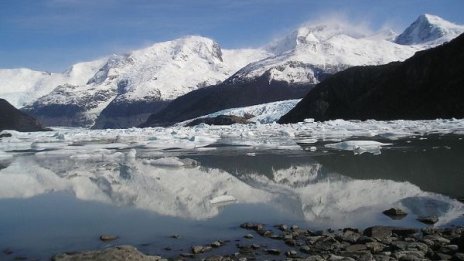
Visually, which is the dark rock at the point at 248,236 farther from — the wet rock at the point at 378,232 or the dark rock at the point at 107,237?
the dark rock at the point at 107,237

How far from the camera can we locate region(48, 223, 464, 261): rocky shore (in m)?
6.66

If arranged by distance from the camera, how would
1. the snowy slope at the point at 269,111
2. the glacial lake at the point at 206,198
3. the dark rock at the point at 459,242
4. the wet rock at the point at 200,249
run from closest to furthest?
1. the dark rock at the point at 459,242
2. the wet rock at the point at 200,249
3. the glacial lake at the point at 206,198
4. the snowy slope at the point at 269,111

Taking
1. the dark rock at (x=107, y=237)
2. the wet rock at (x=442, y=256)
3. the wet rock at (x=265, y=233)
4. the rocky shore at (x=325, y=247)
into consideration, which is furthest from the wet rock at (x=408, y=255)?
the dark rock at (x=107, y=237)

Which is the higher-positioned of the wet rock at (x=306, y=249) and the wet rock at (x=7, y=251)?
the wet rock at (x=7, y=251)

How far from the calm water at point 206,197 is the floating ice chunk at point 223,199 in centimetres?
2

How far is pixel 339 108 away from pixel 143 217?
3279 inches

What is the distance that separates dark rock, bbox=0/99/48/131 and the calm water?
137m

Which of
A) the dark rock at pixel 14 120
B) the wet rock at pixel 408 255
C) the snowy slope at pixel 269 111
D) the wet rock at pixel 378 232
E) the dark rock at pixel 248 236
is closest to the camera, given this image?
the wet rock at pixel 408 255

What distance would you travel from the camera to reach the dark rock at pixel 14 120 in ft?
474

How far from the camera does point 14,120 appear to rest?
150 meters

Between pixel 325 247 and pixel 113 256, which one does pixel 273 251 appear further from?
A: pixel 113 256

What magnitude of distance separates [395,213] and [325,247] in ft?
8.35

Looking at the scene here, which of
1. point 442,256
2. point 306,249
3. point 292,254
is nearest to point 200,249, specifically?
point 292,254

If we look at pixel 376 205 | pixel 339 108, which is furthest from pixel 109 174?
pixel 339 108
